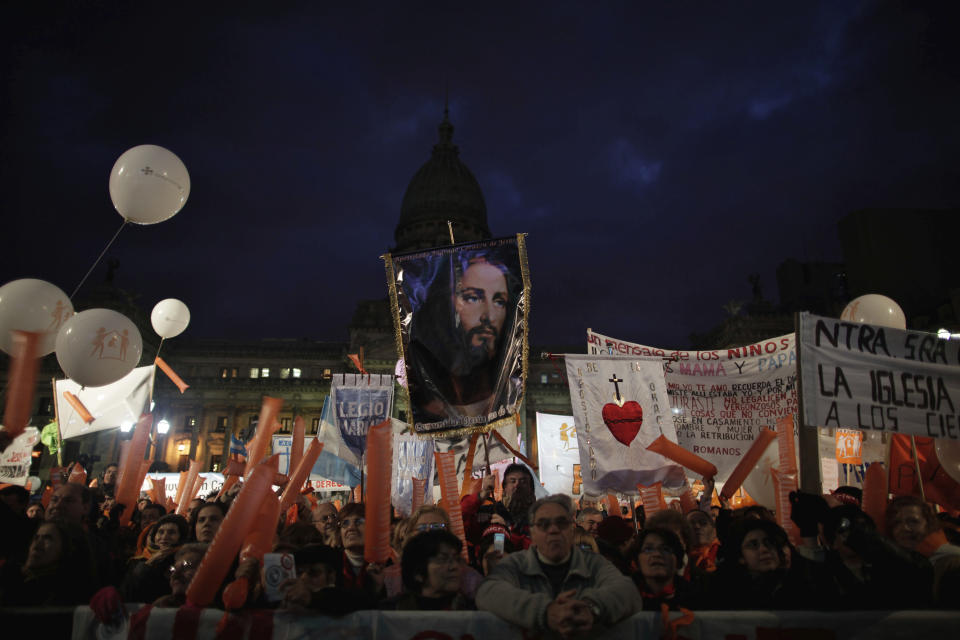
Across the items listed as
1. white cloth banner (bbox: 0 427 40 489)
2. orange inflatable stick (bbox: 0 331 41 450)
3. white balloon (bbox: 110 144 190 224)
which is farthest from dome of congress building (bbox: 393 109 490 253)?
orange inflatable stick (bbox: 0 331 41 450)

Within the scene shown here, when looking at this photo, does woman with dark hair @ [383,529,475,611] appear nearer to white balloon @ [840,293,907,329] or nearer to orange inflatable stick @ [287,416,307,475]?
orange inflatable stick @ [287,416,307,475]

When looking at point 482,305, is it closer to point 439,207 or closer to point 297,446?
point 297,446

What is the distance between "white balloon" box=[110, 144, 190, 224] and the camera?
8.38m

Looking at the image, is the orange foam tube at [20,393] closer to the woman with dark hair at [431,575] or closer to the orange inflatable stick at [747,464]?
the woman with dark hair at [431,575]

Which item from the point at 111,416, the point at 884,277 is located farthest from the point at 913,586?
the point at 884,277

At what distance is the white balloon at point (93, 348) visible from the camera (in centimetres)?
799

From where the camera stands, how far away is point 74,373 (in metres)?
8.01

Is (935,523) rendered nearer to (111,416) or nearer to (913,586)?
(913,586)

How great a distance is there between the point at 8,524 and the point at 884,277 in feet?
113

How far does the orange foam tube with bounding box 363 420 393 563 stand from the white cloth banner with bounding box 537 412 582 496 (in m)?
9.51

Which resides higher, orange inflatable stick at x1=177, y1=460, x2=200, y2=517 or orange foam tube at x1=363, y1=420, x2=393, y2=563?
orange foam tube at x1=363, y1=420, x2=393, y2=563

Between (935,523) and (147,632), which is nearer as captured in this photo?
(147,632)

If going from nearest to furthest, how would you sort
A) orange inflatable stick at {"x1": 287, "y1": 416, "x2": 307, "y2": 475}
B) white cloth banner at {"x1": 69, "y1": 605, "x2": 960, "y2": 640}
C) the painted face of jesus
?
white cloth banner at {"x1": 69, "y1": 605, "x2": 960, "y2": 640}
the painted face of jesus
orange inflatable stick at {"x1": 287, "y1": 416, "x2": 307, "y2": 475}

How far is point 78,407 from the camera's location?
34.9 feet
